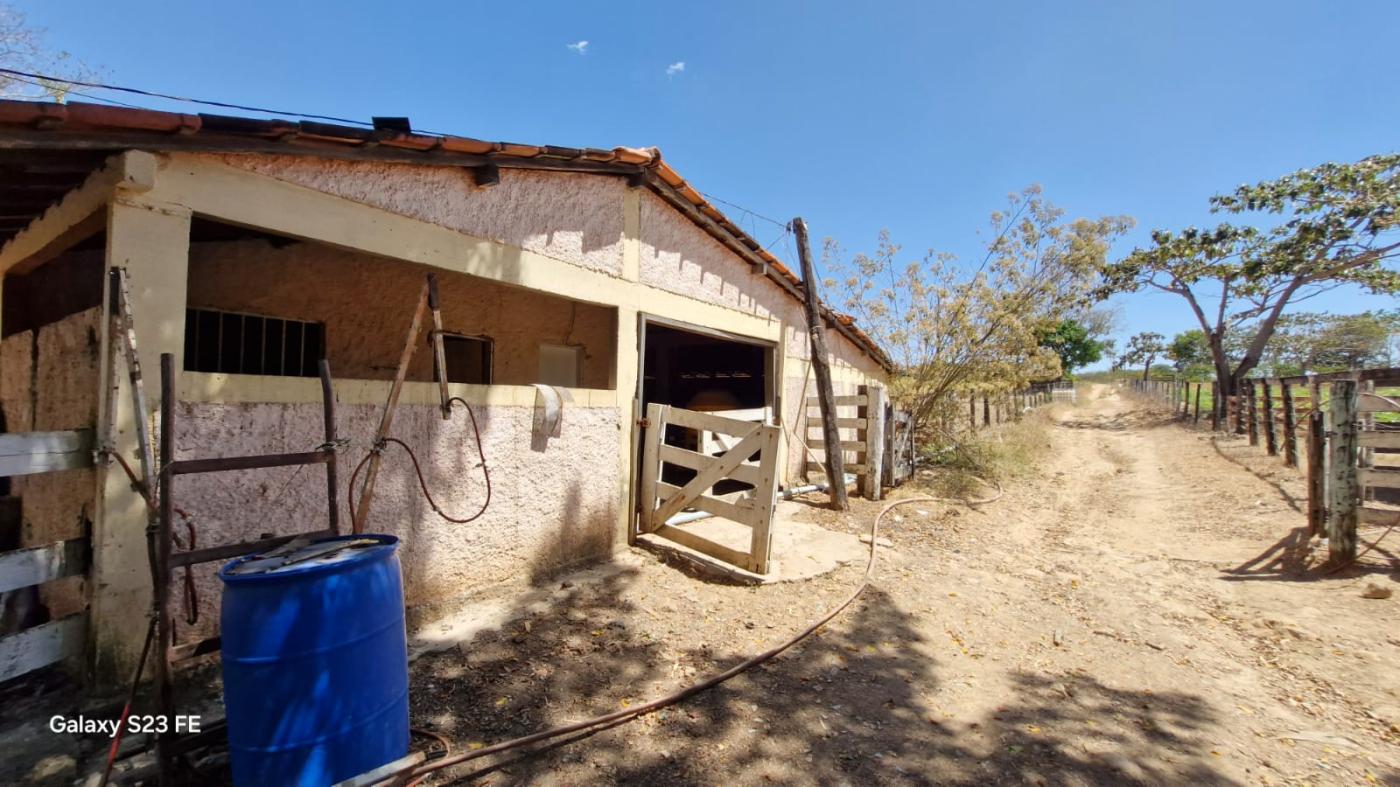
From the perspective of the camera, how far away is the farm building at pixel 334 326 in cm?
281

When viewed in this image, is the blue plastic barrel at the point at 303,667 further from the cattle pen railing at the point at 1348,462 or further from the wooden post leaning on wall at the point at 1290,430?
the wooden post leaning on wall at the point at 1290,430

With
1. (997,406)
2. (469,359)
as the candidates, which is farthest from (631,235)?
(997,406)

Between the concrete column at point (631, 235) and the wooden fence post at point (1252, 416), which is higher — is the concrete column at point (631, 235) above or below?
above

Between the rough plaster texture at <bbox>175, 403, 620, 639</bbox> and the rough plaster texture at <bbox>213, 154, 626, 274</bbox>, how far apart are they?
1.35 metres

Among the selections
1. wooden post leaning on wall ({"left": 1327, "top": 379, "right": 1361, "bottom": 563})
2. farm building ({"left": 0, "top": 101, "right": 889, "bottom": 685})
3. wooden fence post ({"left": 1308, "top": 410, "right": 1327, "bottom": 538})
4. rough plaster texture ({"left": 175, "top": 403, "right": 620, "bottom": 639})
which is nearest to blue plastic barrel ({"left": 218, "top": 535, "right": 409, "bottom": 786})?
farm building ({"left": 0, "top": 101, "right": 889, "bottom": 685})

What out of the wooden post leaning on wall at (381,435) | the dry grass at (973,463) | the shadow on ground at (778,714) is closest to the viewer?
the shadow on ground at (778,714)

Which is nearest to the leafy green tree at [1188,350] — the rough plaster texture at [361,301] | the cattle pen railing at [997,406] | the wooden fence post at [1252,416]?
the cattle pen railing at [997,406]

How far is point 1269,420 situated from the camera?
11227 mm

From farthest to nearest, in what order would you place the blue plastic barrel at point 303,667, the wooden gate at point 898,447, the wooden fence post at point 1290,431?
the wooden fence post at point 1290,431 < the wooden gate at point 898,447 < the blue plastic barrel at point 303,667

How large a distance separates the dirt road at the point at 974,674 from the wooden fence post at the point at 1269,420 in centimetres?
651

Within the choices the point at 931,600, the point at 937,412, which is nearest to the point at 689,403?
the point at 937,412

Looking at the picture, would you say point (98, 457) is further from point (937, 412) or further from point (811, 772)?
point (937, 412)

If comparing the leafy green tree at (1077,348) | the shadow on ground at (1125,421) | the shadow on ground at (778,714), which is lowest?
the shadow on ground at (778,714)

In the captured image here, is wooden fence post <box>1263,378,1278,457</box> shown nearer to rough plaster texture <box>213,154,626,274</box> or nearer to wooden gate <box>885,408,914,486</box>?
wooden gate <box>885,408,914,486</box>
